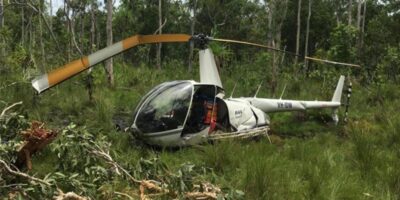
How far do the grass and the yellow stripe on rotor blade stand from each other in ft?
3.23

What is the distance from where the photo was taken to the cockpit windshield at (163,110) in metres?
9.52

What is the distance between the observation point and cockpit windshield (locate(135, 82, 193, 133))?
31.2 feet

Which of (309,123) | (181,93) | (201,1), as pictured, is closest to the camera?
(181,93)

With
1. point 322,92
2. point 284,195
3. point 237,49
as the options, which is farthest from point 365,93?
point 237,49

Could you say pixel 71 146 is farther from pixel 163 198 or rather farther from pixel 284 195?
pixel 284 195

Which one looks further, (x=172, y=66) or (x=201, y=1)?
(x=201, y=1)

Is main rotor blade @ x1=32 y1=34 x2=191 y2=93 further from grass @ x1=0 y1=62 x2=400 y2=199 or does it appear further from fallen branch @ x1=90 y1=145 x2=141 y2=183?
fallen branch @ x1=90 y1=145 x2=141 y2=183

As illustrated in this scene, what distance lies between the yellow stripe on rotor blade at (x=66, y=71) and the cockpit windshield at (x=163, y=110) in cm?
176

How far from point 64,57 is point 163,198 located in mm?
15154

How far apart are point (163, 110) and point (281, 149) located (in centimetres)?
227

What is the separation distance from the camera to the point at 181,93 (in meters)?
9.85

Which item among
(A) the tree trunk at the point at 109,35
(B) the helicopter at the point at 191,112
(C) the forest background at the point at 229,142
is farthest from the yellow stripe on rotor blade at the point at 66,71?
(A) the tree trunk at the point at 109,35

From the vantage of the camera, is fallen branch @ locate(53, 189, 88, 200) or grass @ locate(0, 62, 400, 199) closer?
fallen branch @ locate(53, 189, 88, 200)

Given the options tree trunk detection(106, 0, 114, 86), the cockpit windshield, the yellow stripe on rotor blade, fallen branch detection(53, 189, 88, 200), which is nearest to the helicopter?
the cockpit windshield
